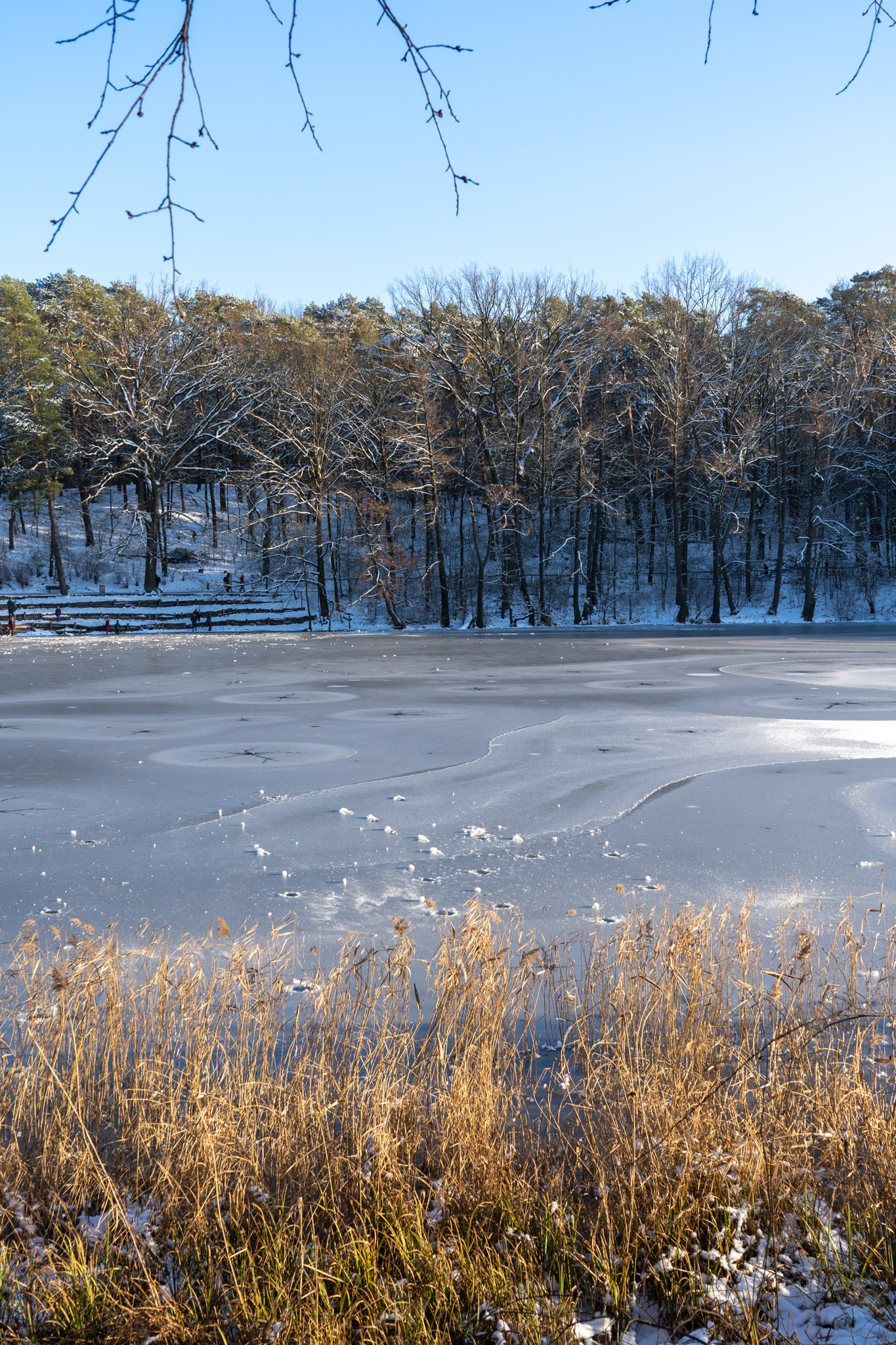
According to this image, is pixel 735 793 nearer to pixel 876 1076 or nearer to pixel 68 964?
pixel 876 1076

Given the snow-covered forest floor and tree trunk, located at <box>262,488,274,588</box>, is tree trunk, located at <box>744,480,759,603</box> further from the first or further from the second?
tree trunk, located at <box>262,488,274,588</box>

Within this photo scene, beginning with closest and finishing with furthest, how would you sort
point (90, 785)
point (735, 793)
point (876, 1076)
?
point (876, 1076)
point (735, 793)
point (90, 785)

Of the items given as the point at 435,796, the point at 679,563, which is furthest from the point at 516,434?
the point at 435,796

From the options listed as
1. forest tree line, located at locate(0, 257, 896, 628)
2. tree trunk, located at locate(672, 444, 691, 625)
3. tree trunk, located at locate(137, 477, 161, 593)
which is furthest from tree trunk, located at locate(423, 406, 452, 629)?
tree trunk, located at locate(137, 477, 161, 593)

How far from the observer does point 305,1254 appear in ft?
9.27

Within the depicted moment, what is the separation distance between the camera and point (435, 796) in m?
8.37

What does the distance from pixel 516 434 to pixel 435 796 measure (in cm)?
3010

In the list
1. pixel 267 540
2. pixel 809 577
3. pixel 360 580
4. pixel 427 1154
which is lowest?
pixel 427 1154

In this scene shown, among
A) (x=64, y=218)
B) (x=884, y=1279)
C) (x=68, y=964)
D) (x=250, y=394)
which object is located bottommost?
(x=884, y=1279)

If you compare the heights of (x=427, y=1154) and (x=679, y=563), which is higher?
(x=679, y=563)

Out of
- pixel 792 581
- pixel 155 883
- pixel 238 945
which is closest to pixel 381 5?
pixel 238 945

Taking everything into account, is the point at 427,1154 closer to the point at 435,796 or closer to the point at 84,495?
the point at 435,796

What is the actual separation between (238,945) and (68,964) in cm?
73

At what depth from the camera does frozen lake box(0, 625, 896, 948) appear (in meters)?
5.87
